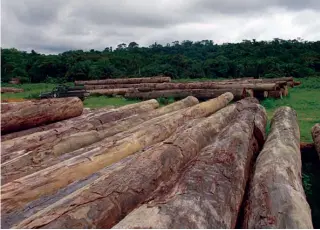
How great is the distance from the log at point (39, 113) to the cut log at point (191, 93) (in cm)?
660

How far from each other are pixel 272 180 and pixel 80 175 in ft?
7.09

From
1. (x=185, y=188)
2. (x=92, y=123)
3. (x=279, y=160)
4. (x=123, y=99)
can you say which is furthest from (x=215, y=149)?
(x=123, y=99)

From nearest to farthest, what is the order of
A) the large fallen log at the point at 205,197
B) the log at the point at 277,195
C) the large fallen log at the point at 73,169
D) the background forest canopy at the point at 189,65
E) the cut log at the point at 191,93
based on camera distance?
1. the large fallen log at the point at 205,197
2. the log at the point at 277,195
3. the large fallen log at the point at 73,169
4. the cut log at the point at 191,93
5. the background forest canopy at the point at 189,65

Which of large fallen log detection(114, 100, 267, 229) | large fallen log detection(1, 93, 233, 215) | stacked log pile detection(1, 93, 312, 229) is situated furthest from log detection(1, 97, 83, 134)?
large fallen log detection(114, 100, 267, 229)

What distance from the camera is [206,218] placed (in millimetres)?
2680

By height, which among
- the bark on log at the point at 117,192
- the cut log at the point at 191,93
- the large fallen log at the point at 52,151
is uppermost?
the bark on log at the point at 117,192

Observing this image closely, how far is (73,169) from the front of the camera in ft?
13.4

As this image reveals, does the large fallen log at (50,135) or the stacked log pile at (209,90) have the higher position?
the large fallen log at (50,135)

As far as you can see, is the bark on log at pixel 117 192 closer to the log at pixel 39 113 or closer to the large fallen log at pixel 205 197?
the large fallen log at pixel 205 197

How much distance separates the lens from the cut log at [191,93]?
530 inches

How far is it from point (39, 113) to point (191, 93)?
26.3 feet

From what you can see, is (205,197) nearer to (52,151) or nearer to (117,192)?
(117,192)

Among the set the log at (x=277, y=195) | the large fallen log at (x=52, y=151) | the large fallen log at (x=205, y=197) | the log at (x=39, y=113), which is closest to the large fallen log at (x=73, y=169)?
the large fallen log at (x=52, y=151)

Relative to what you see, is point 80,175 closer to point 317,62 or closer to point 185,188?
point 185,188
